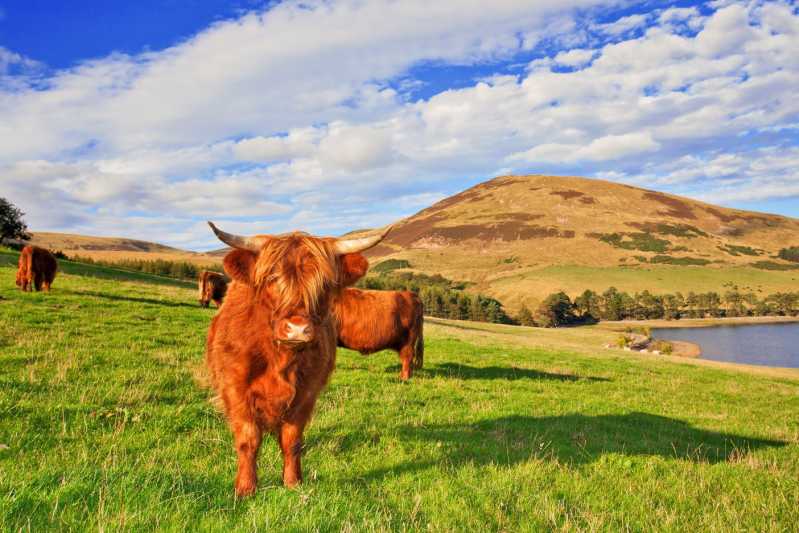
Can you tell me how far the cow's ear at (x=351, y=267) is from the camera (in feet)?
15.1

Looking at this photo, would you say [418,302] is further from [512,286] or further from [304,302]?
[512,286]

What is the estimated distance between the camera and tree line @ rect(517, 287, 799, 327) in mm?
106125

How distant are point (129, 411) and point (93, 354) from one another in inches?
163

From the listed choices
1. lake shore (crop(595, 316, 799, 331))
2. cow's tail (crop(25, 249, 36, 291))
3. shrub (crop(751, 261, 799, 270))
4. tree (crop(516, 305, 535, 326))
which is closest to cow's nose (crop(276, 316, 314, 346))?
cow's tail (crop(25, 249, 36, 291))

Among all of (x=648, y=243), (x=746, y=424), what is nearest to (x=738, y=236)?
(x=648, y=243)

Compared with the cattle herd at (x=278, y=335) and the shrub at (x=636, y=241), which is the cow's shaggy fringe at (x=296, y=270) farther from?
the shrub at (x=636, y=241)

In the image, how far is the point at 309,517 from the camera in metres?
3.33

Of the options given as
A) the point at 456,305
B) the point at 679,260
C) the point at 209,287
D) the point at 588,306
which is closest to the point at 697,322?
the point at 588,306

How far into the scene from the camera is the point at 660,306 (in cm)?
11106

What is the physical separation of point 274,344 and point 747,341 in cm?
9629

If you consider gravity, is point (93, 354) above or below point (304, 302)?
below

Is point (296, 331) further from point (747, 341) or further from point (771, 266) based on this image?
point (771, 266)

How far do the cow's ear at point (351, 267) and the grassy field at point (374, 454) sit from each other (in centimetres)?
194

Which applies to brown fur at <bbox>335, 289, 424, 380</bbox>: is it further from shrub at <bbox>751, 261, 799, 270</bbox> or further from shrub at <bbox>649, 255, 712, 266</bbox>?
shrub at <bbox>751, 261, 799, 270</bbox>
